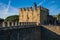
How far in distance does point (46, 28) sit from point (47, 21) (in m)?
3.15

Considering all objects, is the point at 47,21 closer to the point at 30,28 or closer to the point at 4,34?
the point at 30,28

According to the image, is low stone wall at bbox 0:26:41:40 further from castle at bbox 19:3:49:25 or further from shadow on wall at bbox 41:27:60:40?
castle at bbox 19:3:49:25

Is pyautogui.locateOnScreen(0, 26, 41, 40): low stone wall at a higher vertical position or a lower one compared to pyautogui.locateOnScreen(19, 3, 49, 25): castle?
lower

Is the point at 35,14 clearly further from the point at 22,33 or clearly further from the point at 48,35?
the point at 22,33

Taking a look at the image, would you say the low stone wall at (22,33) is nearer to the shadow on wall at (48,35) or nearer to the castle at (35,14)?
the shadow on wall at (48,35)

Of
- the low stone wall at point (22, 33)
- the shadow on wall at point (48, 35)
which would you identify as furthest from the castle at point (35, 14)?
the low stone wall at point (22, 33)

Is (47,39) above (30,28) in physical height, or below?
below

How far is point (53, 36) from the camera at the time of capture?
1919cm

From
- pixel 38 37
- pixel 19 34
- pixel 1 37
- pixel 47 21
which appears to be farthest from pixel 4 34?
pixel 47 21

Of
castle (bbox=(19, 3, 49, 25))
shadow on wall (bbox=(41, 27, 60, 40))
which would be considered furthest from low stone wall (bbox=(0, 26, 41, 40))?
castle (bbox=(19, 3, 49, 25))

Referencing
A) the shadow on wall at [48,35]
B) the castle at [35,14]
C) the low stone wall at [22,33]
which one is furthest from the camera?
the castle at [35,14]

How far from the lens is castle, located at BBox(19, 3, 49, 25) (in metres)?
21.1

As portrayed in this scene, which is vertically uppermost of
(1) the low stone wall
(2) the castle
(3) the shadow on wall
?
(2) the castle

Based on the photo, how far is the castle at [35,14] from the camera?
69.4 feet
